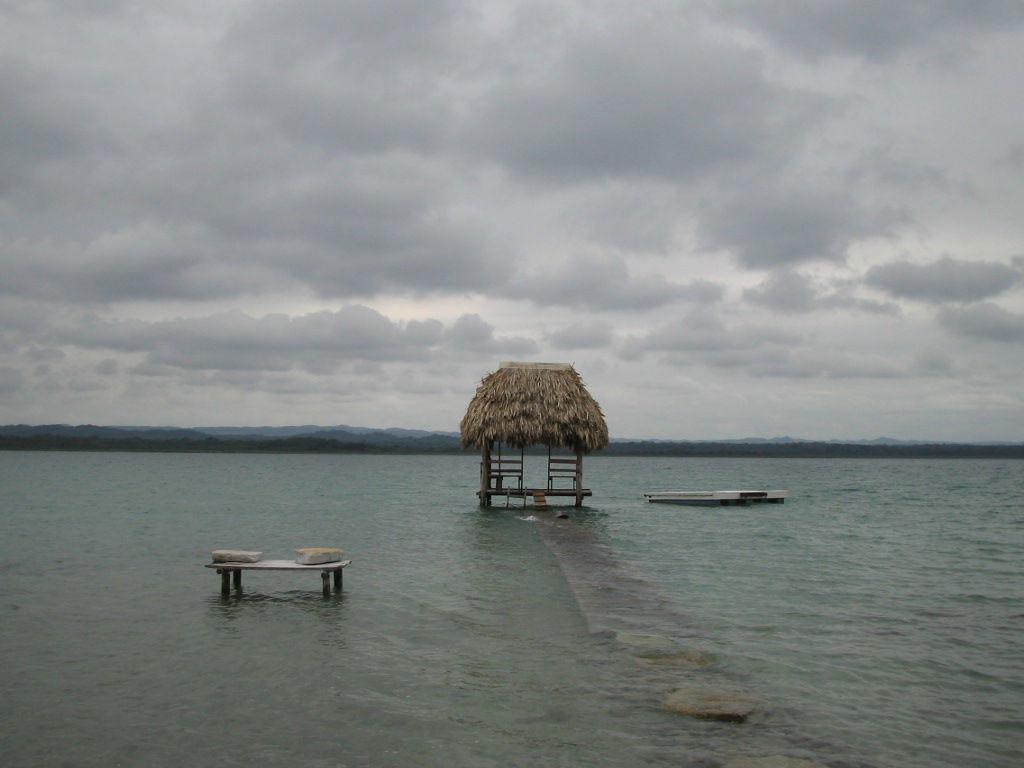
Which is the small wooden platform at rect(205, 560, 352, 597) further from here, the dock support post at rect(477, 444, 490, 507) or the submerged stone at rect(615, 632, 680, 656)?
the dock support post at rect(477, 444, 490, 507)

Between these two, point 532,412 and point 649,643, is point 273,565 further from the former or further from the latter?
point 532,412

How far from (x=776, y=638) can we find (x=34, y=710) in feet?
30.8

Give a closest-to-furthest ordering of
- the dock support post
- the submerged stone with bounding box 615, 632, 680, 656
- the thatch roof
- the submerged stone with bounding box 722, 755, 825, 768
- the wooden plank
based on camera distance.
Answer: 1. the submerged stone with bounding box 722, 755, 825, 768
2. the submerged stone with bounding box 615, 632, 680, 656
3. the wooden plank
4. the thatch roof
5. the dock support post

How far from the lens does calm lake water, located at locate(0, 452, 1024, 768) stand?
297 inches

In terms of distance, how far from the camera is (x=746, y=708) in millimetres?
8242

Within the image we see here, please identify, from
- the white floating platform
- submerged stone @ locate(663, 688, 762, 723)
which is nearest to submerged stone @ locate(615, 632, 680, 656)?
submerged stone @ locate(663, 688, 762, 723)

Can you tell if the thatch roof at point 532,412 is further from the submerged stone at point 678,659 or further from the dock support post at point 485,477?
the submerged stone at point 678,659

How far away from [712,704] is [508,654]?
3.11 meters

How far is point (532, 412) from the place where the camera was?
2944cm

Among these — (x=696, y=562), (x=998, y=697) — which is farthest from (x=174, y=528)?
(x=998, y=697)

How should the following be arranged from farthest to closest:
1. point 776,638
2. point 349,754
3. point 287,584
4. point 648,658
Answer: point 287,584 < point 776,638 < point 648,658 < point 349,754

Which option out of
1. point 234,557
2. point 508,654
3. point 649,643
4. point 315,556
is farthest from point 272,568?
point 649,643

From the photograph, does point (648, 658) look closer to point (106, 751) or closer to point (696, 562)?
point (106, 751)

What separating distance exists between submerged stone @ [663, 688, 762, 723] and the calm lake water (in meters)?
0.13
